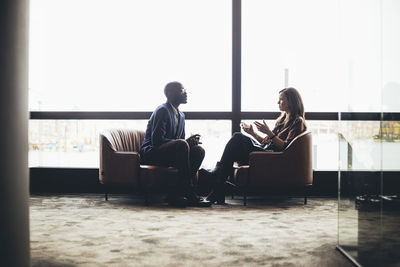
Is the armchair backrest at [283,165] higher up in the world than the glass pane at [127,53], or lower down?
lower down

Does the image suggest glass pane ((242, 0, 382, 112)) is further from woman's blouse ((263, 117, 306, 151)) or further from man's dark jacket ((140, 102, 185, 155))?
man's dark jacket ((140, 102, 185, 155))

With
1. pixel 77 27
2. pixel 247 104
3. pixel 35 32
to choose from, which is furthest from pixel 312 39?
pixel 35 32

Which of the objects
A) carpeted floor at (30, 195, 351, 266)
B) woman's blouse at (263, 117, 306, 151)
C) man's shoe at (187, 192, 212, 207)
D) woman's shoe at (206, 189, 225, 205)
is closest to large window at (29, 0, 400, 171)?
woman's blouse at (263, 117, 306, 151)

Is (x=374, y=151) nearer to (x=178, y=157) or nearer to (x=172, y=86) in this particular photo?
(x=178, y=157)

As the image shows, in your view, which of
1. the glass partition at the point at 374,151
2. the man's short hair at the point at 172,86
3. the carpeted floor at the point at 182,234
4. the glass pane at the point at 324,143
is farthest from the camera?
the glass pane at the point at 324,143

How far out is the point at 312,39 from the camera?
5.05 metres

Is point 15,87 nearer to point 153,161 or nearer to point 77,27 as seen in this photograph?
point 153,161

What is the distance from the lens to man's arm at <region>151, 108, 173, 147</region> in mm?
4105

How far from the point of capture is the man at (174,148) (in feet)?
13.3

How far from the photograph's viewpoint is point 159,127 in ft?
13.5

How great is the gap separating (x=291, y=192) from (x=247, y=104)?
1169 mm

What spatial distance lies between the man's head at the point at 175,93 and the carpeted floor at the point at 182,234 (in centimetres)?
108

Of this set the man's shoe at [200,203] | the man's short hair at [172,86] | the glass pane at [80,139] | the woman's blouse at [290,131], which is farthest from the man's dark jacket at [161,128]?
the woman's blouse at [290,131]

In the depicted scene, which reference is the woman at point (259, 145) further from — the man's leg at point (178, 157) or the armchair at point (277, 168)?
the man's leg at point (178, 157)
